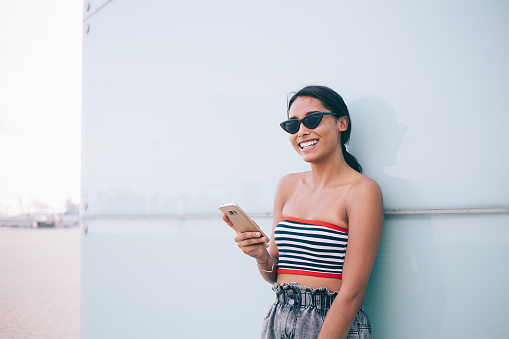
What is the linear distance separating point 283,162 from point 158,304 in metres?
1.32

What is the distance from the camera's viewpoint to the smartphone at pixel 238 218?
1527 mm

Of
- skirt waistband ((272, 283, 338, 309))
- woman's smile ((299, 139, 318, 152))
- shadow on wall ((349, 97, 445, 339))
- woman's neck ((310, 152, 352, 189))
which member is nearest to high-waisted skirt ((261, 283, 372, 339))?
skirt waistband ((272, 283, 338, 309))

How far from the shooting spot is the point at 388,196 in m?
1.62

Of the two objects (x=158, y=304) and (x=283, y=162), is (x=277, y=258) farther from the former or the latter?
(x=158, y=304)

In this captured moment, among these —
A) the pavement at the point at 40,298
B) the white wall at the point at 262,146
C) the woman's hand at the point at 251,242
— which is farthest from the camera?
the pavement at the point at 40,298

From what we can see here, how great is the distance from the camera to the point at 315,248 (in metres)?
1.59

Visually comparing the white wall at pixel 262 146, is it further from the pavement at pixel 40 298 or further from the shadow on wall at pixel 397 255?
the pavement at pixel 40 298

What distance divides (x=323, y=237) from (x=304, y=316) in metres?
0.30

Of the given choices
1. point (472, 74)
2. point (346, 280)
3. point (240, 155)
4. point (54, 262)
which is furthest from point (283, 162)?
point (54, 262)

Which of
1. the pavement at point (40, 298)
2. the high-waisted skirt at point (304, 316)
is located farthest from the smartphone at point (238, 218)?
the pavement at point (40, 298)

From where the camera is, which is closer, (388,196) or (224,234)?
(388,196)

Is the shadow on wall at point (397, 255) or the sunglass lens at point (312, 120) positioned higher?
the sunglass lens at point (312, 120)

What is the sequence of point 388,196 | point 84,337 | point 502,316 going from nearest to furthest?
point 502,316 < point 388,196 < point 84,337

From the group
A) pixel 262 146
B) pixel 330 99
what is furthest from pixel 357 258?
pixel 262 146
